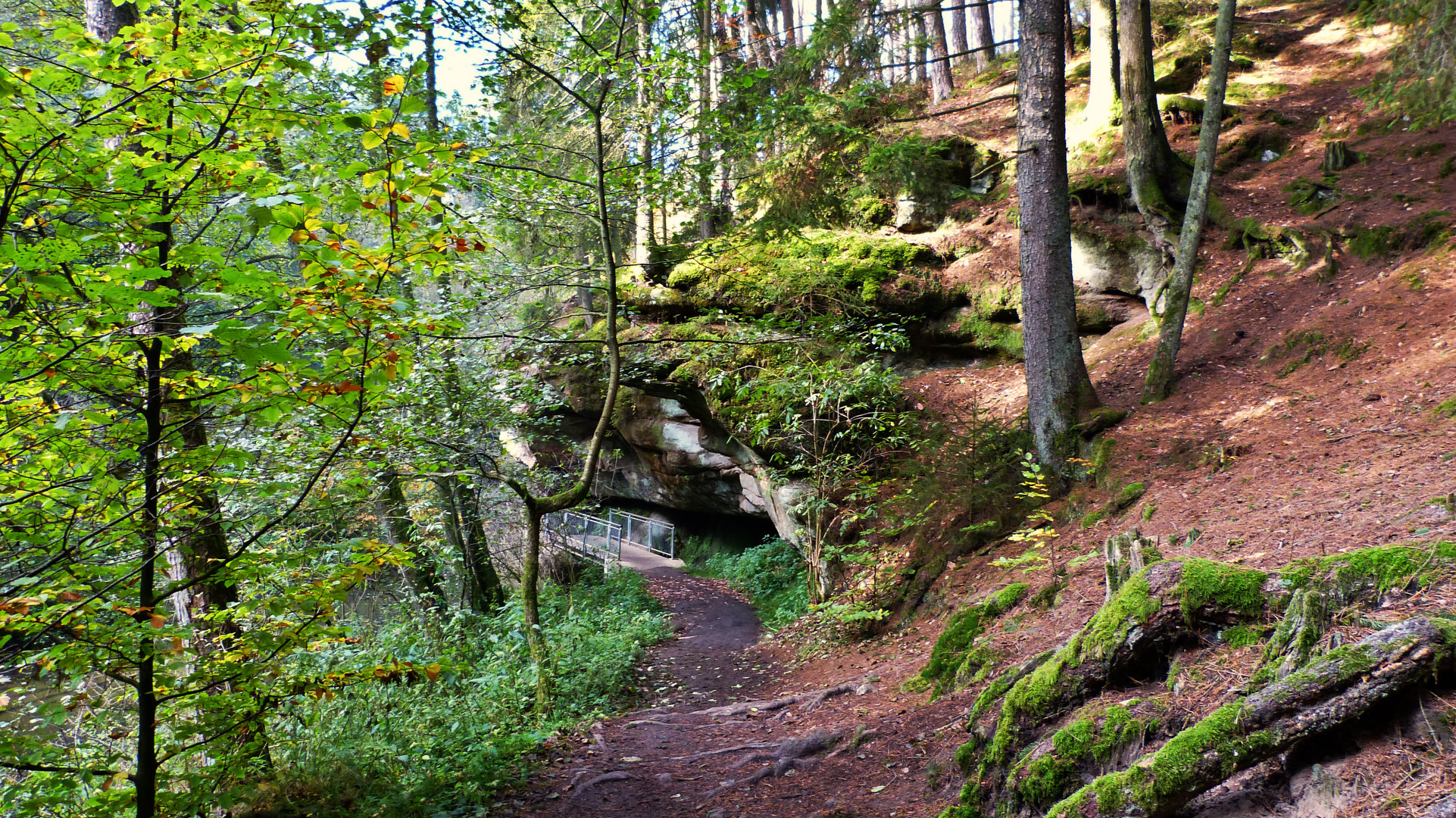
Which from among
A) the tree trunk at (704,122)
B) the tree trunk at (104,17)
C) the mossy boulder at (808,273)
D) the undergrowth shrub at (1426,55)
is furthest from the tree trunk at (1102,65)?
the tree trunk at (104,17)

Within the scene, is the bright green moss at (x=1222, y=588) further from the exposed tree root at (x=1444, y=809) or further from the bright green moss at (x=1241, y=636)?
the exposed tree root at (x=1444, y=809)

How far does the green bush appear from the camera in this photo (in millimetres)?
10695

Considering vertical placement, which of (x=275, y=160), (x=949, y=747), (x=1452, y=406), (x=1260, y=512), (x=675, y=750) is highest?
(x=275, y=160)

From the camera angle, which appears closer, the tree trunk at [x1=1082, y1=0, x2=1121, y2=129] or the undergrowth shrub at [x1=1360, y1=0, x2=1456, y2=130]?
the undergrowth shrub at [x1=1360, y1=0, x2=1456, y2=130]

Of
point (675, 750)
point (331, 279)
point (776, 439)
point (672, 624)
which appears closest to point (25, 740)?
point (331, 279)

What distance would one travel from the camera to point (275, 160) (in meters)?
4.34

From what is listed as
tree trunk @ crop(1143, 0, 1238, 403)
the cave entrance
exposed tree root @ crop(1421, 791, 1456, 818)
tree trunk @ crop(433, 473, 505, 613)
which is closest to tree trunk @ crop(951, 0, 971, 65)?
tree trunk @ crop(1143, 0, 1238, 403)

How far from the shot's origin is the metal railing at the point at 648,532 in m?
20.1

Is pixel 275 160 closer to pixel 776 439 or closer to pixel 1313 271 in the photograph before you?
pixel 776 439

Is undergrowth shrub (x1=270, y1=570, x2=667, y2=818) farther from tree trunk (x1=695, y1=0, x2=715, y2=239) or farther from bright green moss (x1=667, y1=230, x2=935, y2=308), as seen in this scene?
bright green moss (x1=667, y1=230, x2=935, y2=308)

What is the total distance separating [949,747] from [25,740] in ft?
14.4

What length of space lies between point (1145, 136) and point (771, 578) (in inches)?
367

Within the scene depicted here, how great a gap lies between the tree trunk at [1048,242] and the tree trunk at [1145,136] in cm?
306

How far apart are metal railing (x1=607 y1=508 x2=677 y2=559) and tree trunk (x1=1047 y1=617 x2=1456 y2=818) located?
1744 centimetres
